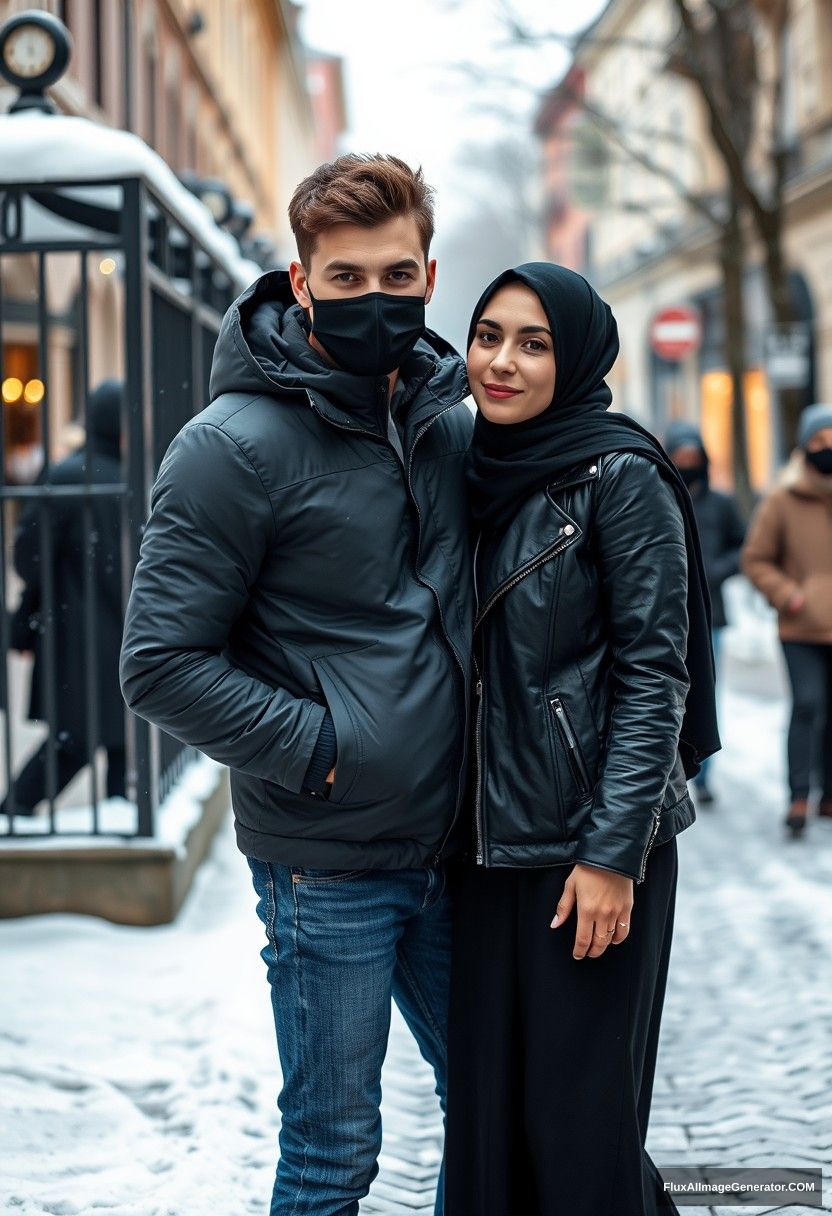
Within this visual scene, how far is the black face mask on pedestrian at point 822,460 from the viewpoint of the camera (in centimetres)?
709

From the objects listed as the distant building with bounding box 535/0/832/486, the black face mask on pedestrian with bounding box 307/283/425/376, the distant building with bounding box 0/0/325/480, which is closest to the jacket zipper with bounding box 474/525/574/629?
the black face mask on pedestrian with bounding box 307/283/425/376

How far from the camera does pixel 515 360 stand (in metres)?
2.56

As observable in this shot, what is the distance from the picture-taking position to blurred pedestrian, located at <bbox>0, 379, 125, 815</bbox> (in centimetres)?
589

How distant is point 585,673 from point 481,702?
0.19 meters

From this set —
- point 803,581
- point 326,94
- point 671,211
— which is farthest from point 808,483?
point 326,94

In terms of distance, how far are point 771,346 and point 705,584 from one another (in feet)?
40.7

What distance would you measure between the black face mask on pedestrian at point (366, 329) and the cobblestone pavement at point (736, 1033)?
6.62 feet

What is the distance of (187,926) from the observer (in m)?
5.42

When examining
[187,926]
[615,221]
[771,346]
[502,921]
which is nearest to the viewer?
[502,921]

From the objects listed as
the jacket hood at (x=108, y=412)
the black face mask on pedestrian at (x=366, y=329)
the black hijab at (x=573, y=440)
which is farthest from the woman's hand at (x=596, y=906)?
the jacket hood at (x=108, y=412)

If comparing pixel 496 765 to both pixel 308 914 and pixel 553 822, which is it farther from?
pixel 308 914

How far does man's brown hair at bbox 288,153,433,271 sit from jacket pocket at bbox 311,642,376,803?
72 centimetres

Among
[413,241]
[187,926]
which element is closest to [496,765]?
[413,241]

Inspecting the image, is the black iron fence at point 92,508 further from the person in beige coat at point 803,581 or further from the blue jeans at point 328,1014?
the person in beige coat at point 803,581
